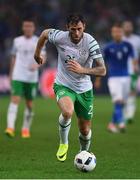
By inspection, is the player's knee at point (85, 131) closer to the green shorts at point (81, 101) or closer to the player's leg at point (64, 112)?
the green shorts at point (81, 101)

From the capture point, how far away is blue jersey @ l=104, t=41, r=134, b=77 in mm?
16547

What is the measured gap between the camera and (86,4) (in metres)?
29.5

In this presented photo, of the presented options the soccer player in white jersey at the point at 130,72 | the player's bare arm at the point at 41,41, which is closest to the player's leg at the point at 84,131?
the player's bare arm at the point at 41,41

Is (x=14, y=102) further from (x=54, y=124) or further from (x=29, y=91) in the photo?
(x=54, y=124)

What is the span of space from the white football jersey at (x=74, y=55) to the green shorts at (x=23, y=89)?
451 cm

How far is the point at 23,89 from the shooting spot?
50.2ft

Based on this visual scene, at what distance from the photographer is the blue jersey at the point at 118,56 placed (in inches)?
651

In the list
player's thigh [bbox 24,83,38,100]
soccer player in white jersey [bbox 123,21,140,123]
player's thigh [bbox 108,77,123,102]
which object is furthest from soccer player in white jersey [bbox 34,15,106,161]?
soccer player in white jersey [bbox 123,21,140,123]

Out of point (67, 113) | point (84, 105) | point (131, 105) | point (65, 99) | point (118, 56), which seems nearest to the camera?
point (67, 113)

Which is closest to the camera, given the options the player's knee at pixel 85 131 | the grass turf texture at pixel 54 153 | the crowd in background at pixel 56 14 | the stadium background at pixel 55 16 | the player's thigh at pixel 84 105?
the grass turf texture at pixel 54 153

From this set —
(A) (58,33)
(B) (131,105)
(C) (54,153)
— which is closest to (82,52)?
(A) (58,33)

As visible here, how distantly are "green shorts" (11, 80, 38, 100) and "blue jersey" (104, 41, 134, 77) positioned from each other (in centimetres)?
221

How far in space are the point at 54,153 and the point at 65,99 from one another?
2.07 metres

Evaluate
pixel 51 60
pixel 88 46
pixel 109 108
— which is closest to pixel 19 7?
pixel 51 60
